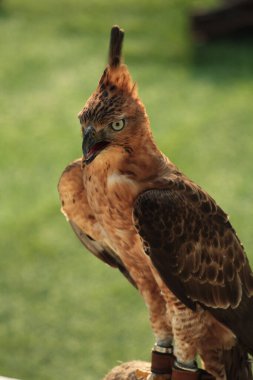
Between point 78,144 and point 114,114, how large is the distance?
455 cm

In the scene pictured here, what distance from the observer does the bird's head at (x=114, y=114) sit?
224 centimetres

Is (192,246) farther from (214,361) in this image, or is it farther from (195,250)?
(214,361)

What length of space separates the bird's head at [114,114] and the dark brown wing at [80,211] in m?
0.31

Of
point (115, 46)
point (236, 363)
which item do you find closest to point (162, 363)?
point (236, 363)

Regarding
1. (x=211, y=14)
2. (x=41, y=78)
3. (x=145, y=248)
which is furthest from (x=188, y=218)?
(x=211, y=14)

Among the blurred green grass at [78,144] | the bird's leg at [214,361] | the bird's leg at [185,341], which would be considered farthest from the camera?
the blurred green grass at [78,144]

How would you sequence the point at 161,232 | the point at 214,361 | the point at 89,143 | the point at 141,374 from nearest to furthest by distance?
the point at 89,143 < the point at 161,232 < the point at 214,361 < the point at 141,374

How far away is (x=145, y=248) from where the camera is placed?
2400 millimetres

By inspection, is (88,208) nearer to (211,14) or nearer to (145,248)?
(145,248)

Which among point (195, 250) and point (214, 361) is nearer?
point (195, 250)

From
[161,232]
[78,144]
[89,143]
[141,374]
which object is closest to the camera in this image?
[89,143]

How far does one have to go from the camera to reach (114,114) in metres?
2.26

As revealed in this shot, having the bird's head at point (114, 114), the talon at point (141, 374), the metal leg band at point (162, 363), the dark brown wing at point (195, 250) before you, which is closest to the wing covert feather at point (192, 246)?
the dark brown wing at point (195, 250)

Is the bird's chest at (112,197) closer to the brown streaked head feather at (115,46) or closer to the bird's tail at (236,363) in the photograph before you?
the brown streaked head feather at (115,46)
